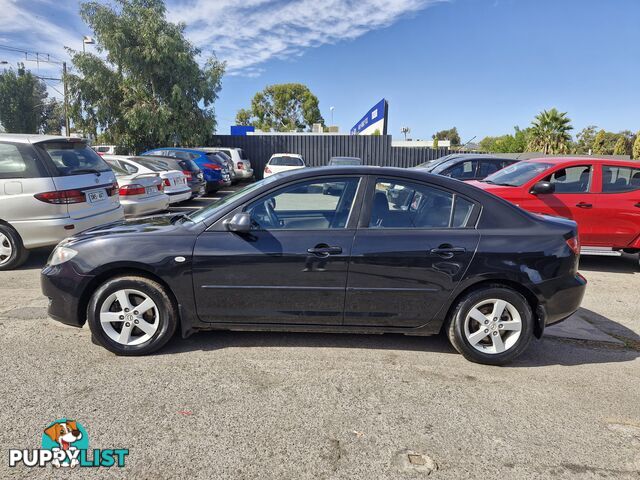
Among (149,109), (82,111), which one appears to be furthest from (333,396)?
(82,111)

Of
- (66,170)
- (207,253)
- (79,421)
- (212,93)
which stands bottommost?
(79,421)

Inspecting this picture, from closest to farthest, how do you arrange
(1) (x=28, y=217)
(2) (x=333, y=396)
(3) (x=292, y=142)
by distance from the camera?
(2) (x=333, y=396), (1) (x=28, y=217), (3) (x=292, y=142)

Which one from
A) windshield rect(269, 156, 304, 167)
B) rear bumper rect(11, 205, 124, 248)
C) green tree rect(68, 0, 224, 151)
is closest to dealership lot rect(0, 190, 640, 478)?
rear bumper rect(11, 205, 124, 248)

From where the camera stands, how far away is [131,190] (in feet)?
26.3

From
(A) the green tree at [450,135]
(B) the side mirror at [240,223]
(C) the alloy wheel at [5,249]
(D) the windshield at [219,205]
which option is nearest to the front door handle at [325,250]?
(B) the side mirror at [240,223]

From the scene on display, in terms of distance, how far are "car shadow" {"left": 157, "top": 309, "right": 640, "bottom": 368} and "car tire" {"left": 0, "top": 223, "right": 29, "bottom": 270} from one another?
3.47 m

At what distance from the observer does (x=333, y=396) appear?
288 centimetres

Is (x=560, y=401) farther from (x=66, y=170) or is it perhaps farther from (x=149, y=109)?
(x=149, y=109)

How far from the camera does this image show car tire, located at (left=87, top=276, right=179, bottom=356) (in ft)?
10.8

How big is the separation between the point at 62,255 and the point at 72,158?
3089 millimetres

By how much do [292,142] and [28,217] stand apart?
18.7 m

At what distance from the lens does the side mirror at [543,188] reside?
20.4ft

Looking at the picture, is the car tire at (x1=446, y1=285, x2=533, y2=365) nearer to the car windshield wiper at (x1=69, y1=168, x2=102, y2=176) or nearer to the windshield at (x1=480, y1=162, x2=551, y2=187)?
the windshield at (x1=480, y1=162, x2=551, y2=187)

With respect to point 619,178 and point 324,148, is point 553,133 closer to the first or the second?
point 324,148
